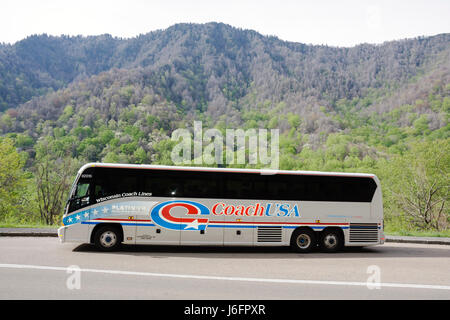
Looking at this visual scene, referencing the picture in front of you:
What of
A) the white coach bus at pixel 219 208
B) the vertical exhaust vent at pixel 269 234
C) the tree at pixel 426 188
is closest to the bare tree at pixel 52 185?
the white coach bus at pixel 219 208

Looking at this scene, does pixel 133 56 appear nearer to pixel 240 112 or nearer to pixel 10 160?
pixel 240 112

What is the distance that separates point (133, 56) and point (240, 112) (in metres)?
97.5

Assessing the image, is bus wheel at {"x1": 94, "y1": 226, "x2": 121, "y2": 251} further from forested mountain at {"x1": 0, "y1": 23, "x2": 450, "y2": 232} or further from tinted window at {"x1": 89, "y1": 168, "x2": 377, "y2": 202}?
forested mountain at {"x1": 0, "y1": 23, "x2": 450, "y2": 232}

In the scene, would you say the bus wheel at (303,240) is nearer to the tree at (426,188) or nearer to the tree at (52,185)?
the tree at (426,188)

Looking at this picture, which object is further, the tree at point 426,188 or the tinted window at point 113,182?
the tree at point 426,188

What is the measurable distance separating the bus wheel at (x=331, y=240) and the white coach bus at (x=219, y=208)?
3 centimetres

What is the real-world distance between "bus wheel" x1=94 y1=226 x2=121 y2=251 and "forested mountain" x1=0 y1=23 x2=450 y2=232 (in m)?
46.7

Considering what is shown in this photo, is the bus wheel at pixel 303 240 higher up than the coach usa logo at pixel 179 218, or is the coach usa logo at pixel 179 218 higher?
the coach usa logo at pixel 179 218

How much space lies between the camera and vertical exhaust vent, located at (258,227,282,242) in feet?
A: 42.0

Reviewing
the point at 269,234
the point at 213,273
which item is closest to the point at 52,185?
the point at 269,234

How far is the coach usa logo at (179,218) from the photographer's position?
40.4 ft

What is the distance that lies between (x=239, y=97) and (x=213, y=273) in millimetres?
135093

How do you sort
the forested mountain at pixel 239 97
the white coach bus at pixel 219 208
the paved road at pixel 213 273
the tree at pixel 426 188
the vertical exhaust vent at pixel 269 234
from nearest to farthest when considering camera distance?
the paved road at pixel 213 273 → the white coach bus at pixel 219 208 → the vertical exhaust vent at pixel 269 234 → the tree at pixel 426 188 → the forested mountain at pixel 239 97

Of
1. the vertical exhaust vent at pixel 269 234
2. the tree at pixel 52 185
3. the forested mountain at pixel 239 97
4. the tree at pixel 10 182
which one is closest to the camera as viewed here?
the vertical exhaust vent at pixel 269 234
